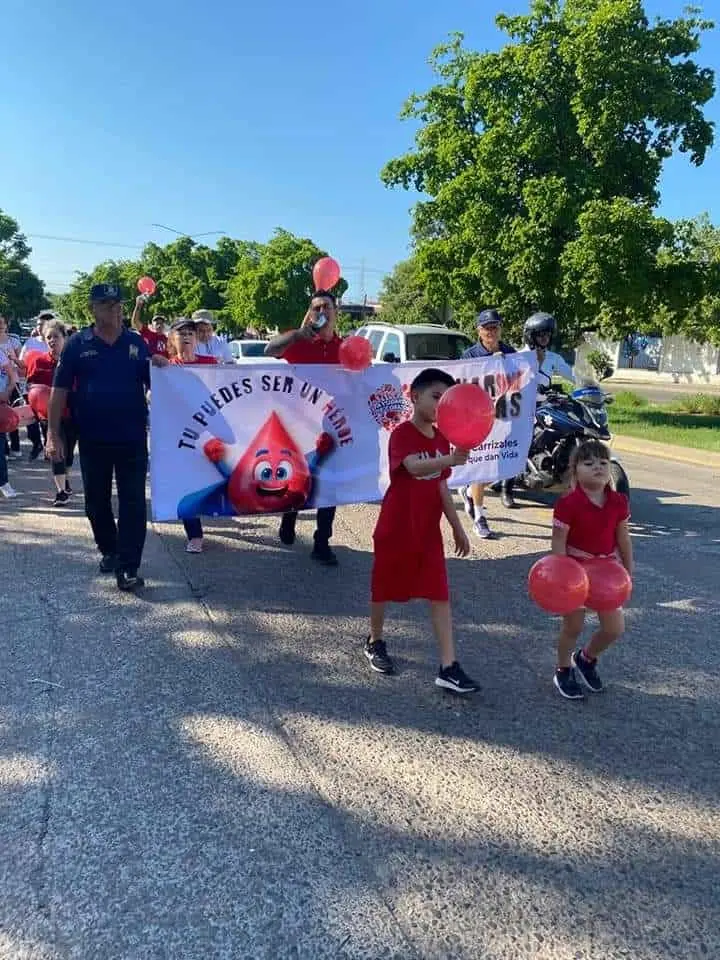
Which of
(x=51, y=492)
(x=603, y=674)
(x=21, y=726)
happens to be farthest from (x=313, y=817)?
(x=51, y=492)

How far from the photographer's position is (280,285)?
142 feet

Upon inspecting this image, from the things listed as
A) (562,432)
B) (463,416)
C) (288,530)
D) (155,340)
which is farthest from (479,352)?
(155,340)

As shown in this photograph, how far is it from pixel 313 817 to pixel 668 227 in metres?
15.2

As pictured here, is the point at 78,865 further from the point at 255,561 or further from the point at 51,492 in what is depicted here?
the point at 51,492

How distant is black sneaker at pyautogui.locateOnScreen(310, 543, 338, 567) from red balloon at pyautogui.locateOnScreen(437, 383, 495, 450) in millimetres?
2618

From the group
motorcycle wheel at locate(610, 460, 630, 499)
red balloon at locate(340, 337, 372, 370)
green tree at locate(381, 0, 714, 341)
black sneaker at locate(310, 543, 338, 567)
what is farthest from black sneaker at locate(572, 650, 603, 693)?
green tree at locate(381, 0, 714, 341)

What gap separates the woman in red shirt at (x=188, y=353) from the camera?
19.9 feet

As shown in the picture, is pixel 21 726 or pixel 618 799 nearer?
pixel 618 799

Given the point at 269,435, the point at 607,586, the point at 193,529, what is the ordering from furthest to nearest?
the point at 193,529
the point at 269,435
the point at 607,586

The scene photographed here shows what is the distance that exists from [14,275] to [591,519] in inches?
2618

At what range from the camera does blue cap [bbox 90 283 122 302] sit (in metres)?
4.83

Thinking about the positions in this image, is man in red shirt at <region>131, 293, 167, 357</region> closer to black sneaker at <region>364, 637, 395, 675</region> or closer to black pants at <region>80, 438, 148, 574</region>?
black pants at <region>80, 438, 148, 574</region>

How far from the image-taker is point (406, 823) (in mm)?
2742

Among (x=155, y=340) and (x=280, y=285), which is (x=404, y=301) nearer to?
(x=280, y=285)
